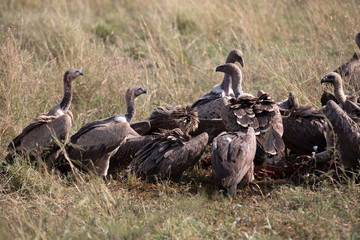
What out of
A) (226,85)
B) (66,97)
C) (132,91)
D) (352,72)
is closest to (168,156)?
(132,91)

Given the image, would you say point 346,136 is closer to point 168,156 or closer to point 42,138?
point 168,156

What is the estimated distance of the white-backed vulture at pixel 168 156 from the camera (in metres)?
5.46

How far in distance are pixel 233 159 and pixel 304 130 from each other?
1361mm

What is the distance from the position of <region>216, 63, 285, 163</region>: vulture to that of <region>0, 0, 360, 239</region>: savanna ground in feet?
1.46

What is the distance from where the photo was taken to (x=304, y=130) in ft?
19.4

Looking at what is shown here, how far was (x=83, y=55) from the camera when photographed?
830cm

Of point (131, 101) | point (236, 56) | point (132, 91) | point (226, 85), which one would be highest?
point (236, 56)

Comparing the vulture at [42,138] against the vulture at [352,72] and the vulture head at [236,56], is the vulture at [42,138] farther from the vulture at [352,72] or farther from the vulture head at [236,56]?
the vulture at [352,72]

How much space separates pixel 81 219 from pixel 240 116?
2227 mm

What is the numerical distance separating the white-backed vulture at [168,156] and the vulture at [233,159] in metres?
0.39

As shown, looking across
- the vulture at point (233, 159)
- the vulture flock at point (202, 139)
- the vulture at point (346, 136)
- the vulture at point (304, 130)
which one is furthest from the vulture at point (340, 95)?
the vulture at point (233, 159)

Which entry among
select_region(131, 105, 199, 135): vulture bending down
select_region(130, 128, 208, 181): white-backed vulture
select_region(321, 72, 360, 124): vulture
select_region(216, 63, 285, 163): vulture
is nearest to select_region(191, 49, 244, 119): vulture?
select_region(131, 105, 199, 135): vulture bending down

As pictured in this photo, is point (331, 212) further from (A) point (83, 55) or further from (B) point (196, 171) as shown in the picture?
(A) point (83, 55)

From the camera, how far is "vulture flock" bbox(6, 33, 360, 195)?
16.5 ft
